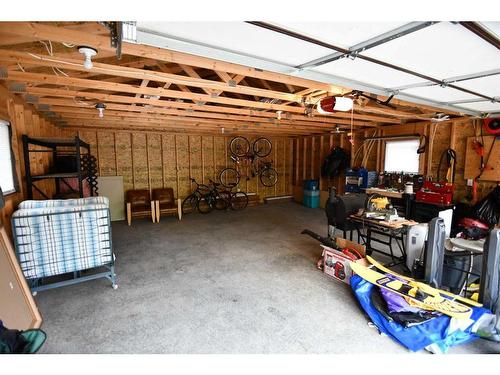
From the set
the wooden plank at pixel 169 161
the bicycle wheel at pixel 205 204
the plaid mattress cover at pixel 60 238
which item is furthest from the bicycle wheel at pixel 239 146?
the plaid mattress cover at pixel 60 238

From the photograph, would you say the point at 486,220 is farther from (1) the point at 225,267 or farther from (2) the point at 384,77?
(1) the point at 225,267

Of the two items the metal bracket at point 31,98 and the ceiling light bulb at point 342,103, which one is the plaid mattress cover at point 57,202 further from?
the ceiling light bulb at point 342,103

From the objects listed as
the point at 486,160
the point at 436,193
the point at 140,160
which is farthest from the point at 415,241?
the point at 140,160

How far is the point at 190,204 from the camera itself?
7395 mm

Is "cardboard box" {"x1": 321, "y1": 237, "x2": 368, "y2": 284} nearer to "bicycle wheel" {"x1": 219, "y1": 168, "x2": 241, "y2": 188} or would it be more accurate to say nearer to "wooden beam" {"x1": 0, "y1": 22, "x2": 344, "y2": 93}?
"wooden beam" {"x1": 0, "y1": 22, "x2": 344, "y2": 93}

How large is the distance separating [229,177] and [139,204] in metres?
2.84

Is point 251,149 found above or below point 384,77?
below

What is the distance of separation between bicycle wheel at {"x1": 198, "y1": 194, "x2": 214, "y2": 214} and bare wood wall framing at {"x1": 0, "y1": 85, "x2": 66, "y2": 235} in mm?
3712

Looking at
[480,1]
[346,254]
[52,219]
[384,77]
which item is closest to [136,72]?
[52,219]

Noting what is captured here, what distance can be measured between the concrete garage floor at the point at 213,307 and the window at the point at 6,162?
1263 millimetres

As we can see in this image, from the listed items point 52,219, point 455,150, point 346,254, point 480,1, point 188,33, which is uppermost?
point 188,33

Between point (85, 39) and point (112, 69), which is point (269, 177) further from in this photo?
point (85, 39)

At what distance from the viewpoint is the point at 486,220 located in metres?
4.18

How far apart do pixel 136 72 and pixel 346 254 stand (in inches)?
121
